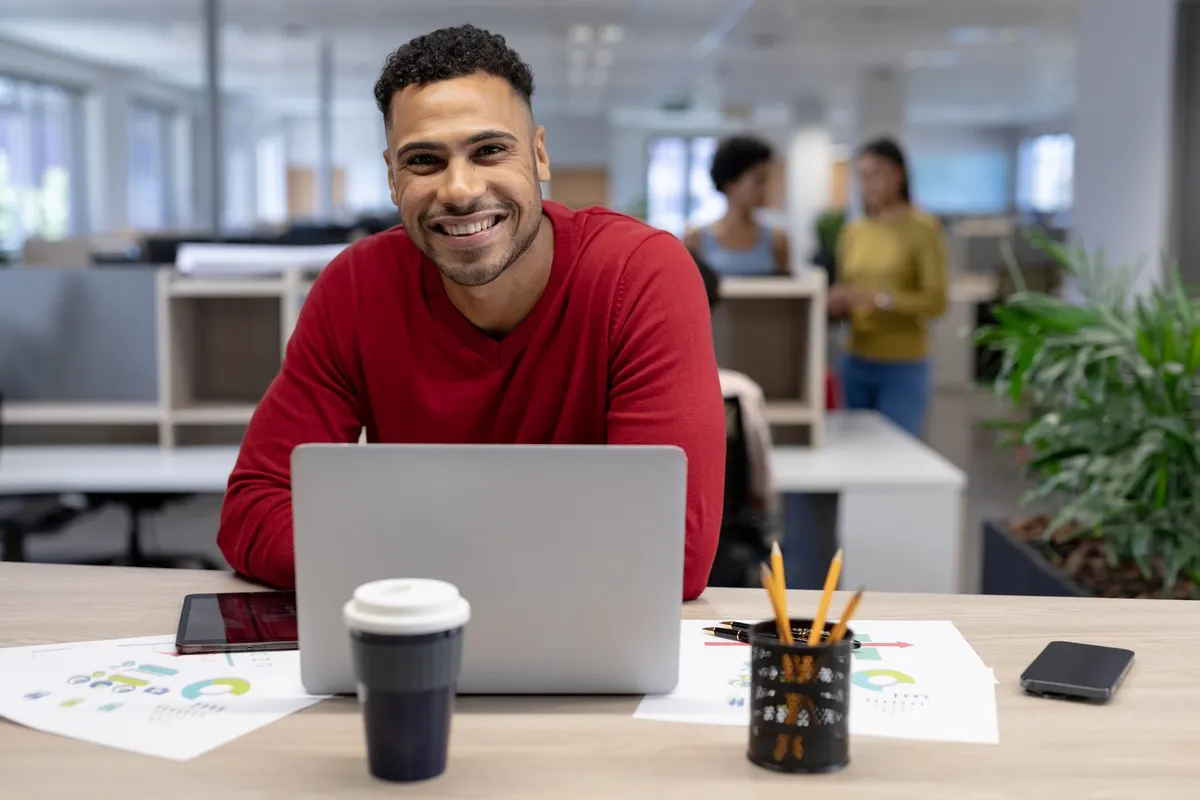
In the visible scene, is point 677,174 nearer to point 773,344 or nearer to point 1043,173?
point 1043,173

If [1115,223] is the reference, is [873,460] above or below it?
below

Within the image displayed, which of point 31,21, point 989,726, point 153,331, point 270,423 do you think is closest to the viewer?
point 989,726

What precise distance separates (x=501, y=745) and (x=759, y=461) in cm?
173

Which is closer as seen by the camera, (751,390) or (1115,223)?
(751,390)

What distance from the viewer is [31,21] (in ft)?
35.7

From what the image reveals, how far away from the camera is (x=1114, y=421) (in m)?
2.47

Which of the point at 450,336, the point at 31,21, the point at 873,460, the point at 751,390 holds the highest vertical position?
the point at 31,21

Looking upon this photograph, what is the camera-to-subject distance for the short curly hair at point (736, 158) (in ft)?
13.6

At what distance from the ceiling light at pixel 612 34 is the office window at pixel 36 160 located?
5.47 metres

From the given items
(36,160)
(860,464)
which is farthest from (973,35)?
(860,464)

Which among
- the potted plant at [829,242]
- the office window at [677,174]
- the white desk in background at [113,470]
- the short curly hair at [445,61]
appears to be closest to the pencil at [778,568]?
the short curly hair at [445,61]

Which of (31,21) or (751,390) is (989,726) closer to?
(751,390)

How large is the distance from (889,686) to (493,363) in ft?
2.01

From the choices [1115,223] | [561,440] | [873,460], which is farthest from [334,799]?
[1115,223]
